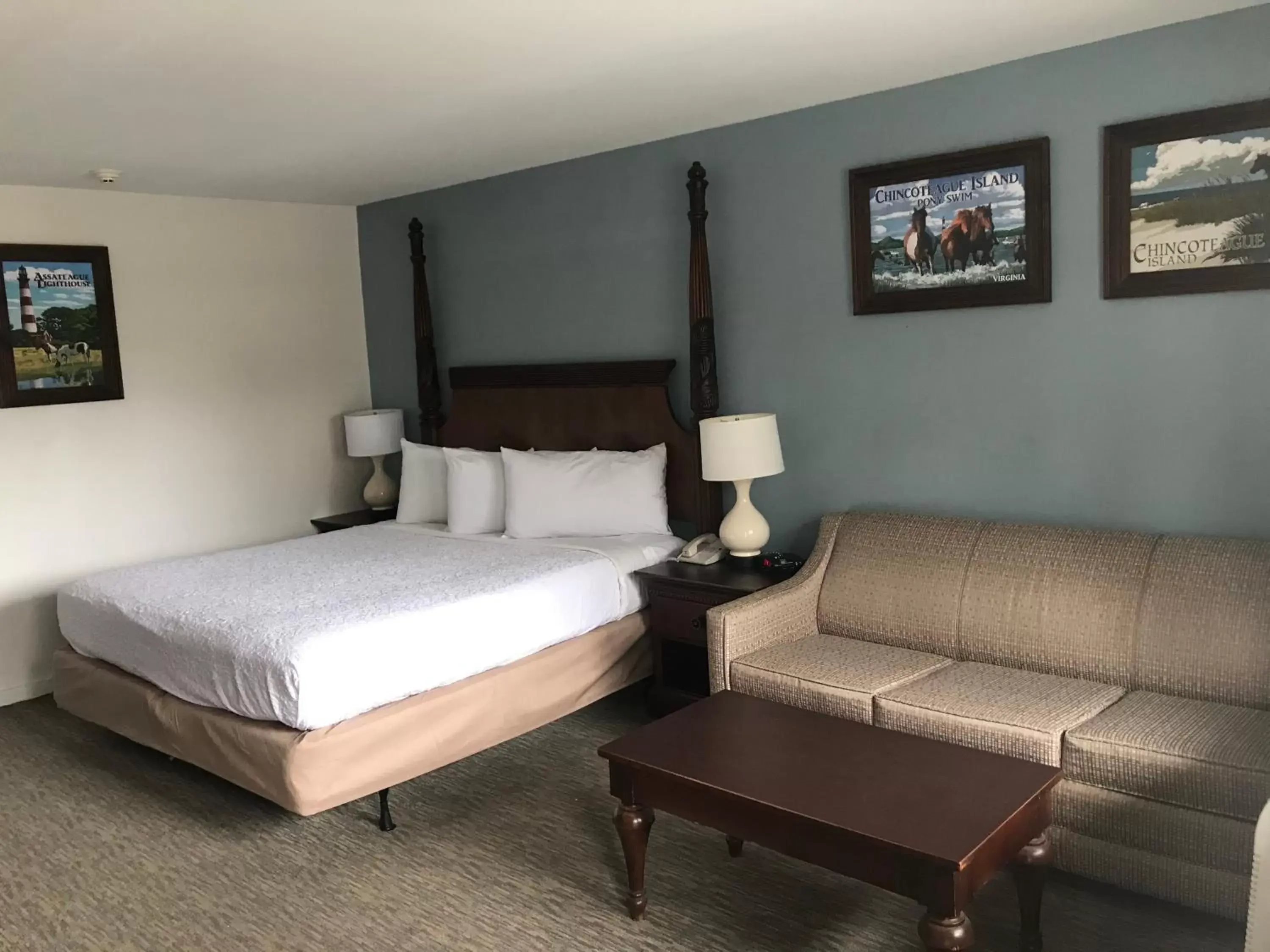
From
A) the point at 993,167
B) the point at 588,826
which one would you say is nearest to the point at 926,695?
the point at 588,826

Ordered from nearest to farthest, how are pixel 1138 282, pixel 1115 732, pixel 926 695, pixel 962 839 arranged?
pixel 962 839 < pixel 1115 732 < pixel 926 695 < pixel 1138 282

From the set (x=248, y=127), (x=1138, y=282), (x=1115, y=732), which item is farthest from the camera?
(x=248, y=127)

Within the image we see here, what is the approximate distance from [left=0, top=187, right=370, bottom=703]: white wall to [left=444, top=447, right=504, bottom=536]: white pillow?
124cm

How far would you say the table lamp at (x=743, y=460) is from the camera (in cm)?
362

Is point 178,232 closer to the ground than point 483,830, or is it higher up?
higher up

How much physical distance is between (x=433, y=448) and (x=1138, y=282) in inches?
118

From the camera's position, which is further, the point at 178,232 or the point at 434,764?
the point at 178,232

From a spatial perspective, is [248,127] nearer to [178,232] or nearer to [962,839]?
[178,232]

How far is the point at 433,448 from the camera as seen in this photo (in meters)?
4.78

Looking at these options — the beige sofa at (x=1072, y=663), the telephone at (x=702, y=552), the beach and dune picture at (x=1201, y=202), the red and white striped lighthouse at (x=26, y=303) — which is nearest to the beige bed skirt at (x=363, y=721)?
the telephone at (x=702, y=552)

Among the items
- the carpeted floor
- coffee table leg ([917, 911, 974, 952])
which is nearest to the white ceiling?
coffee table leg ([917, 911, 974, 952])

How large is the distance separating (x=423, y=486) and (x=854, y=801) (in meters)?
2.98

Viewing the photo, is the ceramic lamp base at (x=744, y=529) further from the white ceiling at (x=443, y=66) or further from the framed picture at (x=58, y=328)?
the framed picture at (x=58, y=328)

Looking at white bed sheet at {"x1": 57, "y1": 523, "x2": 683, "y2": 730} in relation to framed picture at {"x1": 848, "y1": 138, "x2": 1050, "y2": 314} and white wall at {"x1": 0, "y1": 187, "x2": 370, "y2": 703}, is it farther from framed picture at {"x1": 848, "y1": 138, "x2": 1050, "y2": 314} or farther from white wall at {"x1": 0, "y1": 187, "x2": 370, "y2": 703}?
framed picture at {"x1": 848, "y1": 138, "x2": 1050, "y2": 314}
